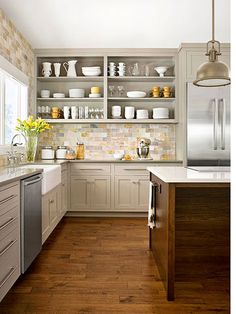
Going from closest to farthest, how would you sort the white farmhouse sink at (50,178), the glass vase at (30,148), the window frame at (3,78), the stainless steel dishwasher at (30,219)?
the stainless steel dishwasher at (30,219)
the white farmhouse sink at (50,178)
the window frame at (3,78)
the glass vase at (30,148)

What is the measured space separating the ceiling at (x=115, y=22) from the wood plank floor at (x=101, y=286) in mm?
2649

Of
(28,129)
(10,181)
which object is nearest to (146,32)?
(28,129)

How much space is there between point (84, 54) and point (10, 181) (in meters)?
3.63

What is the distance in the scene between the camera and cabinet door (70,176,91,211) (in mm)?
5383

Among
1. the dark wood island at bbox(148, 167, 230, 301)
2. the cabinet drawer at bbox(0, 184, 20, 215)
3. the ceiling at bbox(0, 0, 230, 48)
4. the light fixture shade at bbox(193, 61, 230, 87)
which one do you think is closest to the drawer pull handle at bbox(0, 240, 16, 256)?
the cabinet drawer at bbox(0, 184, 20, 215)

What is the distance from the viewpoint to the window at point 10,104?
4.22 m

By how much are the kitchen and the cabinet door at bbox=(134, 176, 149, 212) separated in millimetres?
15

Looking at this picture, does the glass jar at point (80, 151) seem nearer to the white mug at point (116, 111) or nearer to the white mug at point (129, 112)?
the white mug at point (116, 111)

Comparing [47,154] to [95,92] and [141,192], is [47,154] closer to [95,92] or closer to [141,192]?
[95,92]

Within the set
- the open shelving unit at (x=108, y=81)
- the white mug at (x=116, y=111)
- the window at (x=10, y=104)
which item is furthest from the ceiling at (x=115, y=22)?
the white mug at (x=116, y=111)

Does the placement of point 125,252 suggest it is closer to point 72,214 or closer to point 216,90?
point 72,214

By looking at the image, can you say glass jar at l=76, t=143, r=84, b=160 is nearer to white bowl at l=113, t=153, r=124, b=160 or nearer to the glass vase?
white bowl at l=113, t=153, r=124, b=160

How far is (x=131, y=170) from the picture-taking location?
17.6 ft

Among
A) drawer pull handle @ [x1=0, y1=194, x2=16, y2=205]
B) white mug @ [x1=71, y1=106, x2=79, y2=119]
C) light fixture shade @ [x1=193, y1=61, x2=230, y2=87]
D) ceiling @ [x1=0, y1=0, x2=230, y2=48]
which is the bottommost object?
drawer pull handle @ [x1=0, y1=194, x2=16, y2=205]
